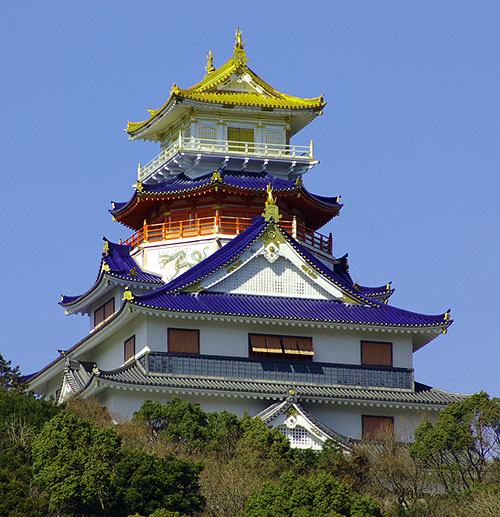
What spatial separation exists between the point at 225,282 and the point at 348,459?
36.3 feet

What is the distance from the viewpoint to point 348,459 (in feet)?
189

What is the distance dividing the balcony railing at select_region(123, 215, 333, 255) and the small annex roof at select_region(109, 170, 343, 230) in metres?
1.23

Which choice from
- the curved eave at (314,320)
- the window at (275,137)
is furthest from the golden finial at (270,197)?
the window at (275,137)

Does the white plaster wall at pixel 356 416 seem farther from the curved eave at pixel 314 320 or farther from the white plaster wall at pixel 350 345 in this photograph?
the curved eave at pixel 314 320

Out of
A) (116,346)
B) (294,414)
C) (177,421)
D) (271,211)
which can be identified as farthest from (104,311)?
(177,421)

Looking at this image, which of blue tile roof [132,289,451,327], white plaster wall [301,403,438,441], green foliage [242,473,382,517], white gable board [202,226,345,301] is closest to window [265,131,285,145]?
white gable board [202,226,345,301]

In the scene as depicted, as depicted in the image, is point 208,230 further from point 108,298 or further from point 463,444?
point 463,444

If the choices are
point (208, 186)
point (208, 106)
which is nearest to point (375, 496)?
point (208, 186)

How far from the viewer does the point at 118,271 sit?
2751 inches

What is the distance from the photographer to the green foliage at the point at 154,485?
4791cm

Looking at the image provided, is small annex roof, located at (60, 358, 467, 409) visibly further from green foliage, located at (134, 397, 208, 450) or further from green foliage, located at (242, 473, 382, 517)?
green foliage, located at (242, 473, 382, 517)

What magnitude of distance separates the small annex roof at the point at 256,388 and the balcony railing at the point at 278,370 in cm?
27

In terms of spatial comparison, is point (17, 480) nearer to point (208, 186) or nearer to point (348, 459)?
point (348, 459)

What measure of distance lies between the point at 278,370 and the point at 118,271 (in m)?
9.93
